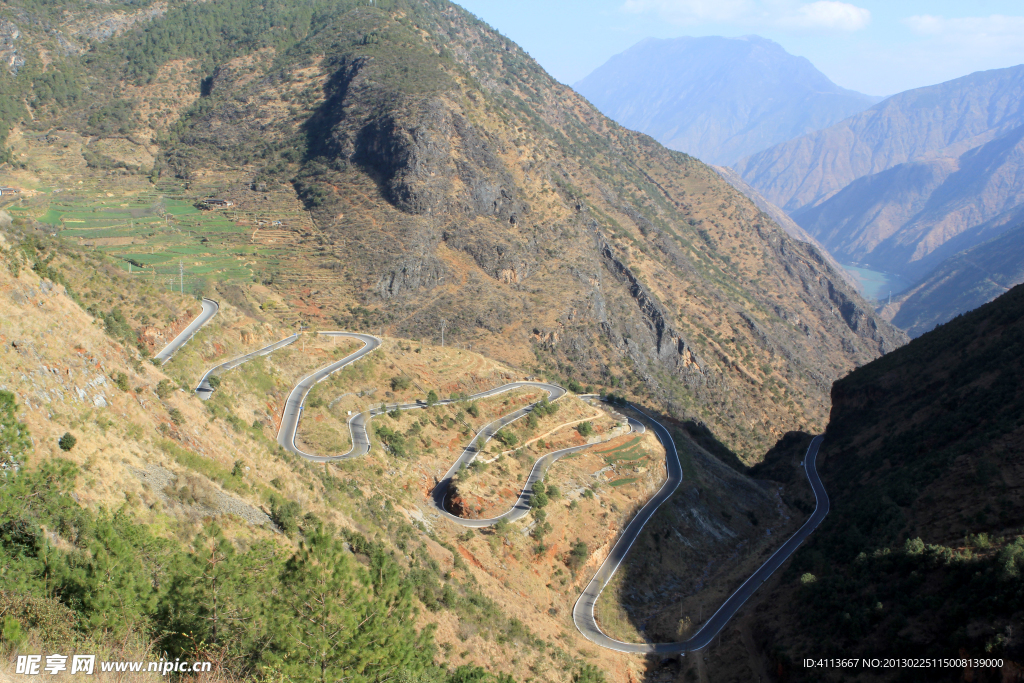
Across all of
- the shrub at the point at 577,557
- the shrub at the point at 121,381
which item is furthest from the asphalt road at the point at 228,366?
the shrub at the point at 577,557

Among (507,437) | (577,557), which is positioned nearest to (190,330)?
(507,437)

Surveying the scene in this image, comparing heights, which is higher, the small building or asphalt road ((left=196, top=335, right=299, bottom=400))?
asphalt road ((left=196, top=335, right=299, bottom=400))

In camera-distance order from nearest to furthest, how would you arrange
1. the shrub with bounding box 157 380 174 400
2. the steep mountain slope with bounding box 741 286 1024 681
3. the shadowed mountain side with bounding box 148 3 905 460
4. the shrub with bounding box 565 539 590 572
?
the shrub with bounding box 157 380 174 400 < the steep mountain slope with bounding box 741 286 1024 681 < the shrub with bounding box 565 539 590 572 < the shadowed mountain side with bounding box 148 3 905 460

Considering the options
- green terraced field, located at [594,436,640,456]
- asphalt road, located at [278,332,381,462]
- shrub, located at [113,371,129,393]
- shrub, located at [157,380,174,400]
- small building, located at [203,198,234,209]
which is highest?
shrub, located at [113,371,129,393]

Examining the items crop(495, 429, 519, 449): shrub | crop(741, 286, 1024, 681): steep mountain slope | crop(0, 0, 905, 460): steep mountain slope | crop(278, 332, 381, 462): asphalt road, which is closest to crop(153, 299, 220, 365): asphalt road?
crop(278, 332, 381, 462): asphalt road

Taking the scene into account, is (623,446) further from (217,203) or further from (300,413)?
(217,203)

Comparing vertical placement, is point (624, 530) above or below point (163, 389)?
below

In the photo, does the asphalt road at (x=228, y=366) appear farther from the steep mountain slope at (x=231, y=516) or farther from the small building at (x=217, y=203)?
the small building at (x=217, y=203)

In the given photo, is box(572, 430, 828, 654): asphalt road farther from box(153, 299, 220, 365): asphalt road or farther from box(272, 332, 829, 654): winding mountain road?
box(153, 299, 220, 365): asphalt road
